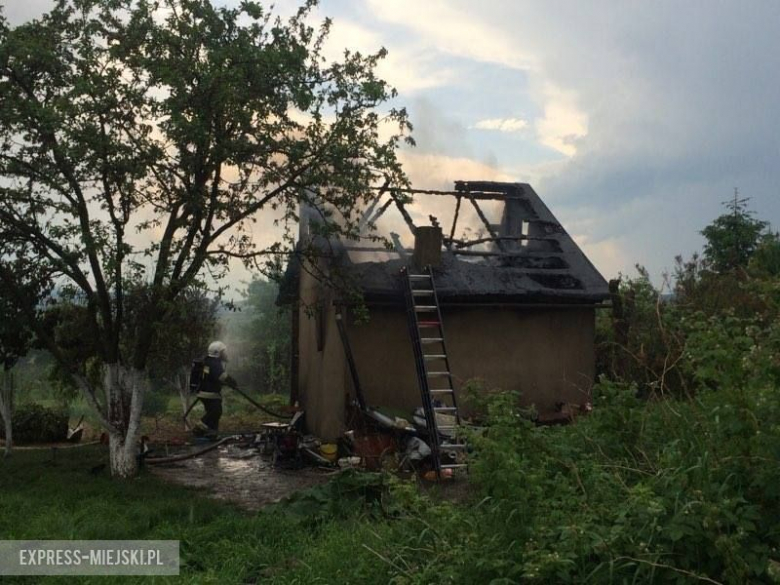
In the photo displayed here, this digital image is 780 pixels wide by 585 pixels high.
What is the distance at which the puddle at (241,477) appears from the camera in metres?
9.49

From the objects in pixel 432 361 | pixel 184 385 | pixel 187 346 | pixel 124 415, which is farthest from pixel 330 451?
pixel 184 385

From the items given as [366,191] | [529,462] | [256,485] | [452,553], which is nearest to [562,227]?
[366,191]

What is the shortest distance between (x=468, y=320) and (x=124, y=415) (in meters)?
5.71

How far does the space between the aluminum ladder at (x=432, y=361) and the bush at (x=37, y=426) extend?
7579 millimetres

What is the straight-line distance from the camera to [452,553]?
456 cm

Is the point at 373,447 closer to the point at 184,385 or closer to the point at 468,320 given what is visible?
the point at 468,320

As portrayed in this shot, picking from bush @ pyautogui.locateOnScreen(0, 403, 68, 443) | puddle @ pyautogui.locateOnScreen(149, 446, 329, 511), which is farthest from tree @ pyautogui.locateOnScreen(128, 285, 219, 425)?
puddle @ pyautogui.locateOnScreen(149, 446, 329, 511)

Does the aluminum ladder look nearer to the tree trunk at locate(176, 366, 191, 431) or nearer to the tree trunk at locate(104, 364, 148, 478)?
the tree trunk at locate(104, 364, 148, 478)

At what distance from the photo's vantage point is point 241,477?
10898 millimetres

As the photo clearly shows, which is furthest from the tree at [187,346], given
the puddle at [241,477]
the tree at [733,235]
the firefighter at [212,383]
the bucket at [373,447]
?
the tree at [733,235]

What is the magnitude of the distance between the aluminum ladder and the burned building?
24cm

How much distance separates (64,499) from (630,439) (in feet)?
20.6

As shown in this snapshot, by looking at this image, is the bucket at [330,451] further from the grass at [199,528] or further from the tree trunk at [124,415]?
the tree trunk at [124,415]

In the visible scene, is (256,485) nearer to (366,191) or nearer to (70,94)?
(366,191)
